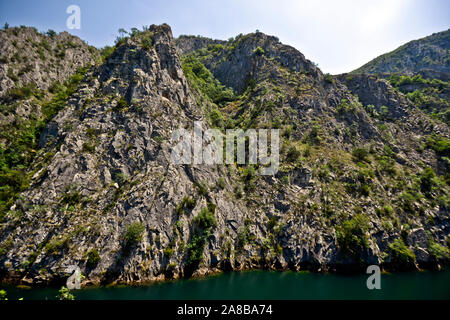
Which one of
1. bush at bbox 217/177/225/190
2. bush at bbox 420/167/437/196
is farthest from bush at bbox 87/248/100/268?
bush at bbox 420/167/437/196

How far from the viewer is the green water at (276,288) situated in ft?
84.3

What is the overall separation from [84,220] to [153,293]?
17390 mm

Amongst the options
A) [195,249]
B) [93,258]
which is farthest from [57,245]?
[195,249]

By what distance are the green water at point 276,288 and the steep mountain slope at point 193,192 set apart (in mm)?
2626

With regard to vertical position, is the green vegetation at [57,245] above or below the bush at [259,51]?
below

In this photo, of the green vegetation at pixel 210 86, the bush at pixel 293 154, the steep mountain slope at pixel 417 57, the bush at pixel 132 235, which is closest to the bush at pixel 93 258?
the bush at pixel 132 235

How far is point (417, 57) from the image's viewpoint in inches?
5945

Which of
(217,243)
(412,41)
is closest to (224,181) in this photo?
(217,243)

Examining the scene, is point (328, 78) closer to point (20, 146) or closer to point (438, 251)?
point (438, 251)

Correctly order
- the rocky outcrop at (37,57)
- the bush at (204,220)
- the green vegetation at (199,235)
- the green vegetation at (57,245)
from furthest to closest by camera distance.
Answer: the rocky outcrop at (37,57) < the bush at (204,220) < the green vegetation at (199,235) < the green vegetation at (57,245)

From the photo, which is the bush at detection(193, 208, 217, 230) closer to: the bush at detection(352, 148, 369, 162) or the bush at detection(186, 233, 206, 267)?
the bush at detection(186, 233, 206, 267)

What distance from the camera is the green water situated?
25.7 metres

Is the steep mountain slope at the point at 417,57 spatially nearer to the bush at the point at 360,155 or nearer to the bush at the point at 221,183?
the bush at the point at 360,155

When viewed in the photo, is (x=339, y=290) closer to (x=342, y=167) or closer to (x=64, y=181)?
(x=342, y=167)
